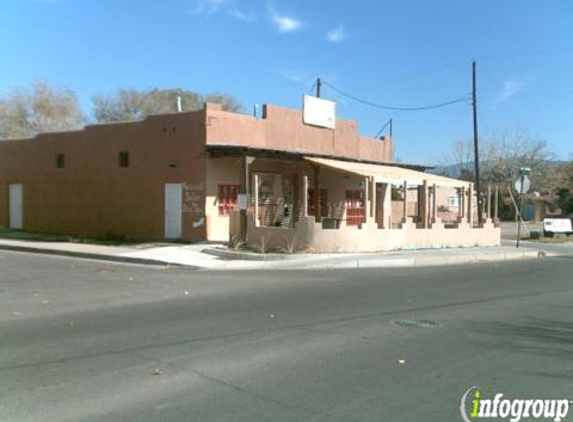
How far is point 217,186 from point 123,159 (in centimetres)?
466

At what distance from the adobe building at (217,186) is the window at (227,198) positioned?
37 millimetres

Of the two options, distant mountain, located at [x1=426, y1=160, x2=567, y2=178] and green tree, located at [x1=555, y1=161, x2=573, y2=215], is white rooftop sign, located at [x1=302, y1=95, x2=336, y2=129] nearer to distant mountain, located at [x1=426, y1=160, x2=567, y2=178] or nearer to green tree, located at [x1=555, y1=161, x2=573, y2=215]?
distant mountain, located at [x1=426, y1=160, x2=567, y2=178]

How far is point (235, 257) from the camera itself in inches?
738

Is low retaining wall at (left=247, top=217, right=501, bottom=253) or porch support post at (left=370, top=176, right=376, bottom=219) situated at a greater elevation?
porch support post at (left=370, top=176, right=376, bottom=219)

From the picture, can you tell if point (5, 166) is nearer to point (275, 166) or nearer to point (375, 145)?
point (275, 166)

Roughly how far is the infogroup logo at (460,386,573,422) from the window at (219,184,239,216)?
18.1 meters

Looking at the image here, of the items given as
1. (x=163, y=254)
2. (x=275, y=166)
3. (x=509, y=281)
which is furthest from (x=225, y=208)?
(x=509, y=281)

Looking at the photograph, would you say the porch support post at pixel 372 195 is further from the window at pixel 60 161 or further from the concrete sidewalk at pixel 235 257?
the window at pixel 60 161

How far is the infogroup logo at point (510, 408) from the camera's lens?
514cm

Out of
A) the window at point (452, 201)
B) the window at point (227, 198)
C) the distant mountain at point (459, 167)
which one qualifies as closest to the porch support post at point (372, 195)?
the window at point (227, 198)

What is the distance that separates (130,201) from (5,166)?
8664 mm

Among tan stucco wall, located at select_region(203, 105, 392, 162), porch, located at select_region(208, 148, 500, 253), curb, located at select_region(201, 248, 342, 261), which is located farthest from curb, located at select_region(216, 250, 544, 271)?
tan stucco wall, located at select_region(203, 105, 392, 162)

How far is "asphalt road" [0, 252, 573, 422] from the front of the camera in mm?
5359

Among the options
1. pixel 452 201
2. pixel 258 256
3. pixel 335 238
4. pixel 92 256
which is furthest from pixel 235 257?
pixel 452 201
